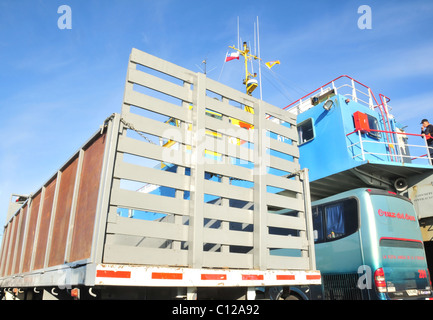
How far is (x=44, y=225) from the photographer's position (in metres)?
5.42

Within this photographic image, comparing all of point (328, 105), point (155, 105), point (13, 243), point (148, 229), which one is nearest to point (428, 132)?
point (328, 105)

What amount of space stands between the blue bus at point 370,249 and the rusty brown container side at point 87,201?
4.99 metres

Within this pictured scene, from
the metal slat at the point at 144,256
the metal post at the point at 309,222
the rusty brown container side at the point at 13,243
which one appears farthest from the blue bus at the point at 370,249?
the rusty brown container side at the point at 13,243

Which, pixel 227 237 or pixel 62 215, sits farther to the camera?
pixel 62 215

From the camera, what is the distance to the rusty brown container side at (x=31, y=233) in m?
5.96

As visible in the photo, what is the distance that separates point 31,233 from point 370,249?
6.20m

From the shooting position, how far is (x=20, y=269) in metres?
6.37

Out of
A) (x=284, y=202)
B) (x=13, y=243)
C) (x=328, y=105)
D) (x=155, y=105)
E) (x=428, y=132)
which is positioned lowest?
(x=13, y=243)

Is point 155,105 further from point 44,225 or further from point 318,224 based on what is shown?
point 318,224

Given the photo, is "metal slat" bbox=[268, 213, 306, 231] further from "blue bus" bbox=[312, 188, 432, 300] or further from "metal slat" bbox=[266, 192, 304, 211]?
"blue bus" bbox=[312, 188, 432, 300]

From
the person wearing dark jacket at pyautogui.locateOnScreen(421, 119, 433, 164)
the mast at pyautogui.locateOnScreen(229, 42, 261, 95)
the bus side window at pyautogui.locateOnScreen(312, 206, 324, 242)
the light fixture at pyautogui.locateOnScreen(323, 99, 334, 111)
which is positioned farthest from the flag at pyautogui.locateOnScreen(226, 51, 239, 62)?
the bus side window at pyautogui.locateOnScreen(312, 206, 324, 242)
